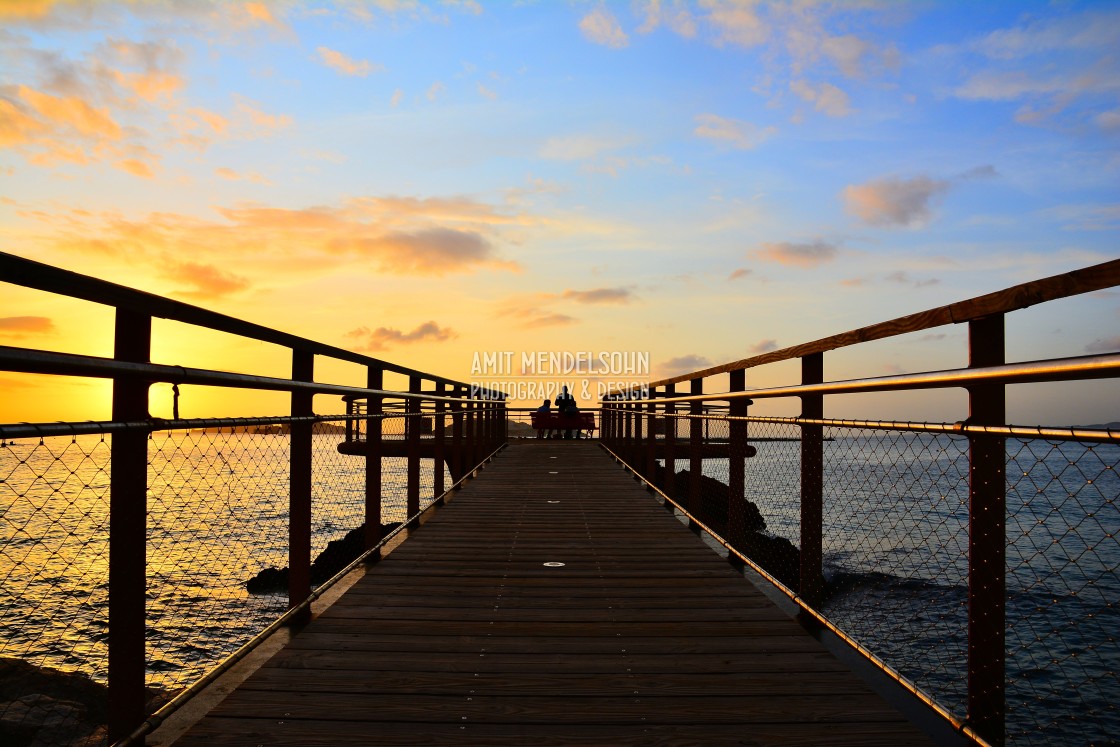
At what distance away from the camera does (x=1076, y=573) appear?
69.9 feet

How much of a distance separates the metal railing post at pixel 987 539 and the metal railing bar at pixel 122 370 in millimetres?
2274

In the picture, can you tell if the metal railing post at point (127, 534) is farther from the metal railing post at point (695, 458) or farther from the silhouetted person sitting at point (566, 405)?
the silhouetted person sitting at point (566, 405)

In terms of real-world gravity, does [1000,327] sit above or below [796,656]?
above

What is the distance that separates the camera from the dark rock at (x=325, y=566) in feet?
46.1

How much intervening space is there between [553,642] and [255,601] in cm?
1359

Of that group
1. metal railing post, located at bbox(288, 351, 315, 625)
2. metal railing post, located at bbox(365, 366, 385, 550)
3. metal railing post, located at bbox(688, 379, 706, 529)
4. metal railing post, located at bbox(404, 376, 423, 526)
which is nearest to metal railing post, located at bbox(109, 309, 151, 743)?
metal railing post, located at bbox(288, 351, 315, 625)

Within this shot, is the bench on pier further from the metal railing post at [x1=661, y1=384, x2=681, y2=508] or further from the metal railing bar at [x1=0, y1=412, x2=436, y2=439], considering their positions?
the metal railing bar at [x1=0, y1=412, x2=436, y2=439]

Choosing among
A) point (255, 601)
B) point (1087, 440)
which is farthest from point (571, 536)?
point (255, 601)

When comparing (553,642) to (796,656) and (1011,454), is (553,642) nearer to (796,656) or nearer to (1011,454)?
(796,656)

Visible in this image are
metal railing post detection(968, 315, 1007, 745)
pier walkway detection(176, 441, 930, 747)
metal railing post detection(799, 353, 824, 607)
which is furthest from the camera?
metal railing post detection(799, 353, 824, 607)

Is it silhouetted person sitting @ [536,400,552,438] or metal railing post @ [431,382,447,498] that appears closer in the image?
metal railing post @ [431,382,447,498]

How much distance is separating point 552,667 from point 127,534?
1515 millimetres

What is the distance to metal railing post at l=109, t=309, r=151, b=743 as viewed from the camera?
6.66ft

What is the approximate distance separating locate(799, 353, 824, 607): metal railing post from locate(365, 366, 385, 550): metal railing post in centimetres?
231
